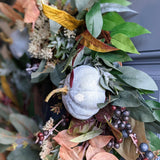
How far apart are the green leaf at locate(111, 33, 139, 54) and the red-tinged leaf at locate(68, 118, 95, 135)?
17cm

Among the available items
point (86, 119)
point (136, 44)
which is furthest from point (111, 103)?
point (136, 44)

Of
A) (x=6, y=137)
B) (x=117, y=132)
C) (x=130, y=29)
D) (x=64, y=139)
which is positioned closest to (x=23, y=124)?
(x=6, y=137)

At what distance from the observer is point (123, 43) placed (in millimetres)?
373

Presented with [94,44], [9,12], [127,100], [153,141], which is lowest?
[153,141]

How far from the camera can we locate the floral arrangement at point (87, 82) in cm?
34

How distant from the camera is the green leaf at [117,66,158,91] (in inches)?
14.0

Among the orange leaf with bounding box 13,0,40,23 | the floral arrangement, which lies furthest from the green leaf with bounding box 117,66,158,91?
the orange leaf with bounding box 13,0,40,23

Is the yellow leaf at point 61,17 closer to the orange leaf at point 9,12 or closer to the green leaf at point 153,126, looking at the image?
the orange leaf at point 9,12

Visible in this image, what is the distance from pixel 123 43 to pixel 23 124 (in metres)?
0.34

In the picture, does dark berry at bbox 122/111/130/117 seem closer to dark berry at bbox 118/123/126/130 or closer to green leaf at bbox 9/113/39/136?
dark berry at bbox 118/123/126/130

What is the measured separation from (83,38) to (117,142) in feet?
0.77

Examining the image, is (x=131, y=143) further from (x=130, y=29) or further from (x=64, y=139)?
(x=130, y=29)

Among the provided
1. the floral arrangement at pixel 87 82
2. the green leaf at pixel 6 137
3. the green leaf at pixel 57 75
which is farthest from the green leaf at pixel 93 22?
the green leaf at pixel 6 137

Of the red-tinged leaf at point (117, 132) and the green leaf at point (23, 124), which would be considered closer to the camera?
the red-tinged leaf at point (117, 132)
